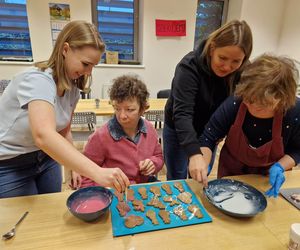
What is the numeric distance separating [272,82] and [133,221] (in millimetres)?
749

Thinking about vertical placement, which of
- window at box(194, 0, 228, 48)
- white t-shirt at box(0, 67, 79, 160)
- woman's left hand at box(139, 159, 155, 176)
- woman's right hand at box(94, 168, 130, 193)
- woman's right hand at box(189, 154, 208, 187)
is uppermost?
window at box(194, 0, 228, 48)

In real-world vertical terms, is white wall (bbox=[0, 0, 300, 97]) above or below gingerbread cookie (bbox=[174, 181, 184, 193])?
above

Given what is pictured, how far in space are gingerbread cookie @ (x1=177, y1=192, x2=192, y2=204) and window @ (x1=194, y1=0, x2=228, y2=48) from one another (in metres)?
3.68

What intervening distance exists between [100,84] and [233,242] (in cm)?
346

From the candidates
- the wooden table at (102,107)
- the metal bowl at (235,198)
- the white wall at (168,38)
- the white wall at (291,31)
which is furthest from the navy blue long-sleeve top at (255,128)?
the white wall at (291,31)

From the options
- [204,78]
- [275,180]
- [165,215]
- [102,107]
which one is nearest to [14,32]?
[102,107]

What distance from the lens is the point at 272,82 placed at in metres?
0.93

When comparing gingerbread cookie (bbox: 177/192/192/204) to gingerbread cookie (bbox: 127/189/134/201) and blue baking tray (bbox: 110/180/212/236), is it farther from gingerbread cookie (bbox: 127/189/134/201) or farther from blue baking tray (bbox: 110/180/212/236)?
gingerbread cookie (bbox: 127/189/134/201)

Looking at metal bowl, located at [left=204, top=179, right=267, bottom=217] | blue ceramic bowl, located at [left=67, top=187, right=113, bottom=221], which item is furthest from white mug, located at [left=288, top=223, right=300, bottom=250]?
blue ceramic bowl, located at [left=67, top=187, right=113, bottom=221]

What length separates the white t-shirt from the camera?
33.4 inches

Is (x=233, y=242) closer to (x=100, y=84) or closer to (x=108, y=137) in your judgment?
(x=108, y=137)

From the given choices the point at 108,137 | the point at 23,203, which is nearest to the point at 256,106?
the point at 108,137

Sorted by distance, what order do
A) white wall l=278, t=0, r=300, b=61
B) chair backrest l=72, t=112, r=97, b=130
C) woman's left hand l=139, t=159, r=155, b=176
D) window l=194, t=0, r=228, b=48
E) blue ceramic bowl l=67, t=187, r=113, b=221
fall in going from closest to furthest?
blue ceramic bowl l=67, t=187, r=113, b=221 < woman's left hand l=139, t=159, r=155, b=176 < chair backrest l=72, t=112, r=97, b=130 < white wall l=278, t=0, r=300, b=61 < window l=194, t=0, r=228, b=48

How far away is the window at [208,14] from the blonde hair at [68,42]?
3546 mm
